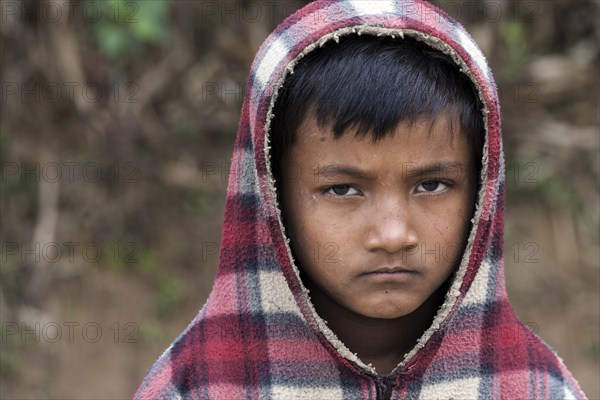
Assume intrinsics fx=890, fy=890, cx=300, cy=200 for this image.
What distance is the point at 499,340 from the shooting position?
1733mm

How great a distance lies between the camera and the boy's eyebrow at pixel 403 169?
152 cm

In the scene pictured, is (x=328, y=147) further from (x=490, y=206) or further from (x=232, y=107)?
(x=232, y=107)

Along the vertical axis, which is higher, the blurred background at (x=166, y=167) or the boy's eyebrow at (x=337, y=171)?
the blurred background at (x=166, y=167)

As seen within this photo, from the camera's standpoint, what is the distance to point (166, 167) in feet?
12.6

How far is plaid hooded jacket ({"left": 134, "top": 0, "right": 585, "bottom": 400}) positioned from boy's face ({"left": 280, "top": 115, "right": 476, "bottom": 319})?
0.05 m

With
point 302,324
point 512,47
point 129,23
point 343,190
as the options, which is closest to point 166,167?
point 129,23

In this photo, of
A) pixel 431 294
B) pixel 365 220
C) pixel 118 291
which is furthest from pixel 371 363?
pixel 118 291

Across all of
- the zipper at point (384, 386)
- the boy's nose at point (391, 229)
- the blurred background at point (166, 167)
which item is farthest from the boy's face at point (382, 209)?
the blurred background at point (166, 167)

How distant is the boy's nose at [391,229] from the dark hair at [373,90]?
4.9 inches

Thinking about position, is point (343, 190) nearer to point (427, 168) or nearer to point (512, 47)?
point (427, 168)

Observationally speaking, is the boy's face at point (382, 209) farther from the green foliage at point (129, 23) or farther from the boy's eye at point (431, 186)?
the green foliage at point (129, 23)

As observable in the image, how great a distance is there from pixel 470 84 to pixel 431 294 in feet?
1.35

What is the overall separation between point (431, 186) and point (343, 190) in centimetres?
16

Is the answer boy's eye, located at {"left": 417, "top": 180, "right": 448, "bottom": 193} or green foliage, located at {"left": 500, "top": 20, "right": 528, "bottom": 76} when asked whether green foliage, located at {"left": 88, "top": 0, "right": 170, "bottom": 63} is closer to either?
green foliage, located at {"left": 500, "top": 20, "right": 528, "bottom": 76}
